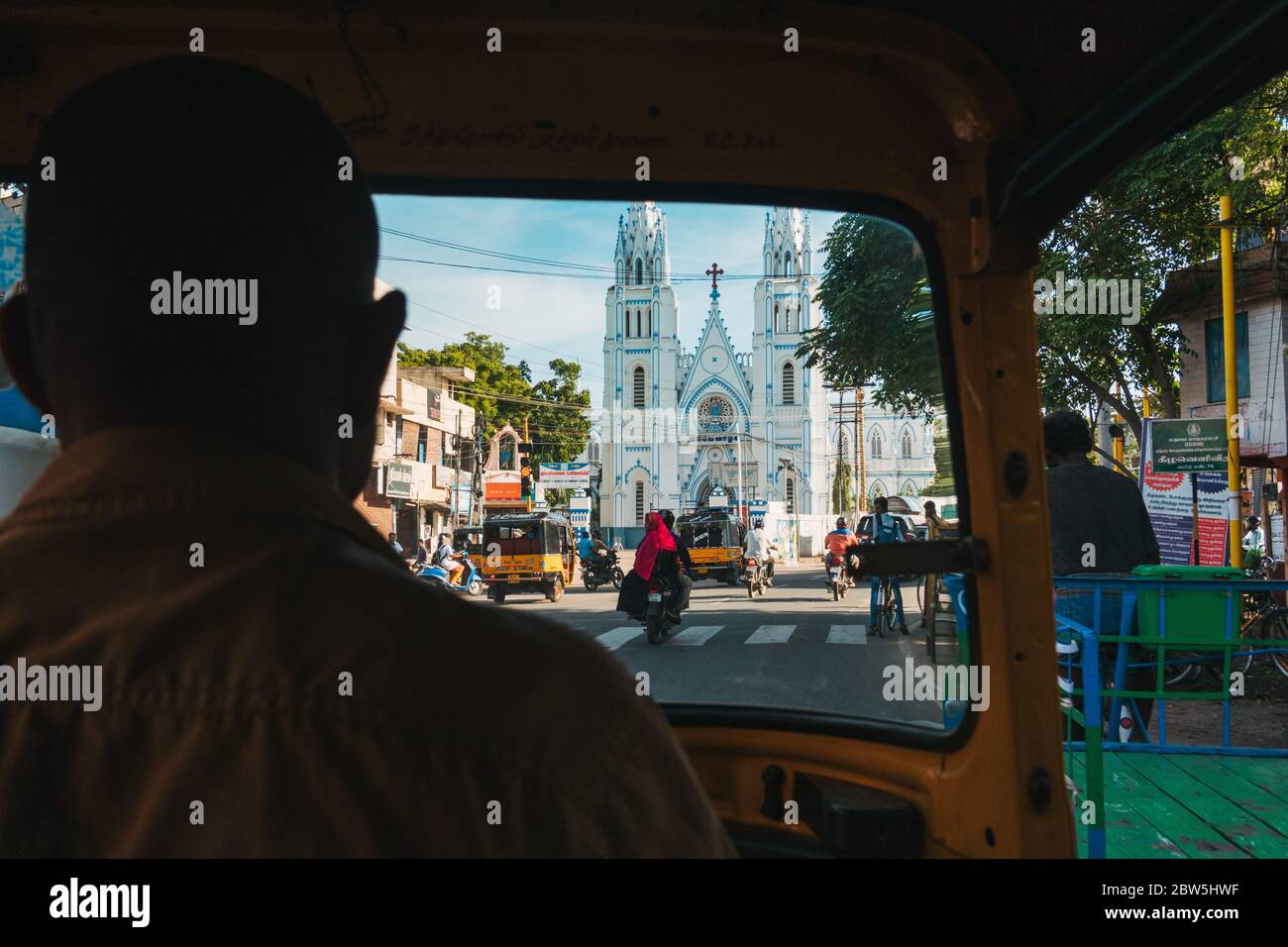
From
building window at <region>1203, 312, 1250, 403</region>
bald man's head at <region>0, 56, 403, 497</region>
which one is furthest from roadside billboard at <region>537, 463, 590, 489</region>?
building window at <region>1203, 312, 1250, 403</region>

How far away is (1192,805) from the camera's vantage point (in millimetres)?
4395

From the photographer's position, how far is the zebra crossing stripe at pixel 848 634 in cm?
224

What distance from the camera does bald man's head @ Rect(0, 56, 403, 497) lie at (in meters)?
0.85

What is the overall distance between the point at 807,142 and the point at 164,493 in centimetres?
160

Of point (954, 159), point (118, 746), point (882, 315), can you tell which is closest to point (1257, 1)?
point (954, 159)

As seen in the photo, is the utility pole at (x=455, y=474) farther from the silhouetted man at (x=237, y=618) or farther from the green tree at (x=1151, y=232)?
the silhouetted man at (x=237, y=618)

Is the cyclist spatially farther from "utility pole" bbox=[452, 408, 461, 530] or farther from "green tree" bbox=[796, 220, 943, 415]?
"utility pole" bbox=[452, 408, 461, 530]

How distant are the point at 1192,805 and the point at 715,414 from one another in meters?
2.88

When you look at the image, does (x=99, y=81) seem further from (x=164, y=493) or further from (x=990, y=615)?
(x=990, y=615)

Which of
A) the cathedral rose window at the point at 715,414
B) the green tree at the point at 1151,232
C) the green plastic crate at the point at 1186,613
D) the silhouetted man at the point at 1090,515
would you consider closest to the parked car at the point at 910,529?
the cathedral rose window at the point at 715,414

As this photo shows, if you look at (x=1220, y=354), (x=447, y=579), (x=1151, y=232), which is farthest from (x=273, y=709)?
(x=1220, y=354)

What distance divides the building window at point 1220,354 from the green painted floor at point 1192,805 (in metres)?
16.0

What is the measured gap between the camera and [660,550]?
11.0 m

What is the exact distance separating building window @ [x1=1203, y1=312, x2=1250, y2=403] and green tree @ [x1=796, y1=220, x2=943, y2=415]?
18.9 meters
